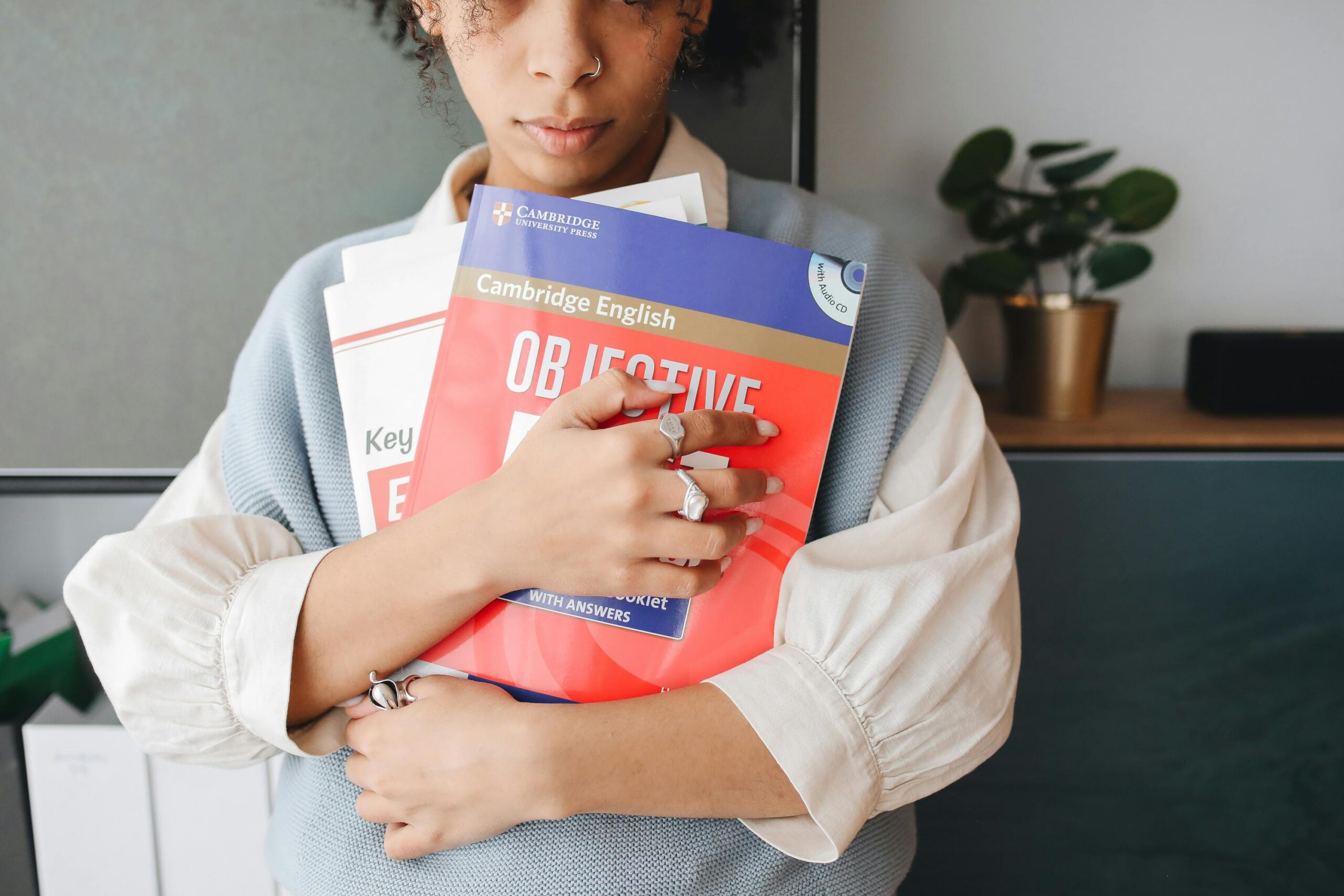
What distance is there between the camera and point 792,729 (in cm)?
54

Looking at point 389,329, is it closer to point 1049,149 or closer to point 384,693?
point 384,693

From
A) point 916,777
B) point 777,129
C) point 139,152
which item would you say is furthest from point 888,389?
point 139,152

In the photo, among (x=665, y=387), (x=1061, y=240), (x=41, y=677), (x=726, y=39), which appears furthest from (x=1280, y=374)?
(x=41, y=677)

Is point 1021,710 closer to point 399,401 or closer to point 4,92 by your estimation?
point 399,401

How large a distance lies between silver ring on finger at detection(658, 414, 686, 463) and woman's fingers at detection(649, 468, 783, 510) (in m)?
0.02

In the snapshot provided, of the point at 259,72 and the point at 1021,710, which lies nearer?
the point at 259,72

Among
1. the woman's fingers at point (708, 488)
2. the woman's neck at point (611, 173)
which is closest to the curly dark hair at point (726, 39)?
the woman's neck at point (611, 173)

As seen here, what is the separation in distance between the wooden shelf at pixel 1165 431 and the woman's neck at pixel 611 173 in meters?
0.51

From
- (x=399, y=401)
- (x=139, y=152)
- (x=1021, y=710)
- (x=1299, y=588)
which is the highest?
(x=139, y=152)

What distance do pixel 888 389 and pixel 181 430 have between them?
776mm

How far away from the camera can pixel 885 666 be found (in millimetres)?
551

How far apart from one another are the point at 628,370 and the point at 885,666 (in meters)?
0.26

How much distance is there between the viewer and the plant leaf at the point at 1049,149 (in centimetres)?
109

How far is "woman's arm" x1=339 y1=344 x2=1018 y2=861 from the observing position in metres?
0.54
